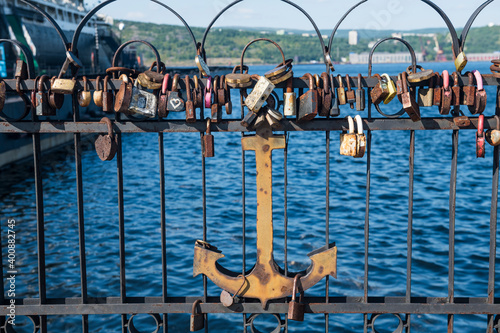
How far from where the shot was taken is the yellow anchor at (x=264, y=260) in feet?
10.1

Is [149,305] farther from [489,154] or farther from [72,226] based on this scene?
[489,154]

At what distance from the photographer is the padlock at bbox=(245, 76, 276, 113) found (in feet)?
9.20

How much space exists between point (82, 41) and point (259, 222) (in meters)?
55.9

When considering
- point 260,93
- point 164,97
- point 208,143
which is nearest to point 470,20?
point 260,93

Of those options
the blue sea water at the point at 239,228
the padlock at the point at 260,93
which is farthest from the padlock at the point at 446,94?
the blue sea water at the point at 239,228

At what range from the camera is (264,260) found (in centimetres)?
312

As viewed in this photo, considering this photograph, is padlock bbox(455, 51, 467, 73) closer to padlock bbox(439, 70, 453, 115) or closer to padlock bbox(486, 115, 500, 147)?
padlock bbox(439, 70, 453, 115)

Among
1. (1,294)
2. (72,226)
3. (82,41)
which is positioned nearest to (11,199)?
(72,226)

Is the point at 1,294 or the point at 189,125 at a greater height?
the point at 189,125

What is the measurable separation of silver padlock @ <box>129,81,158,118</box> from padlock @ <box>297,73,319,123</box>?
2.67ft

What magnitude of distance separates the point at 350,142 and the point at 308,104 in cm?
32

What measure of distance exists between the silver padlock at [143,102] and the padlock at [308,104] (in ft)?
2.67

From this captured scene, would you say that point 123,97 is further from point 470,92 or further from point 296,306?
point 470,92

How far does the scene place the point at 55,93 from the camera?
3049 mm
